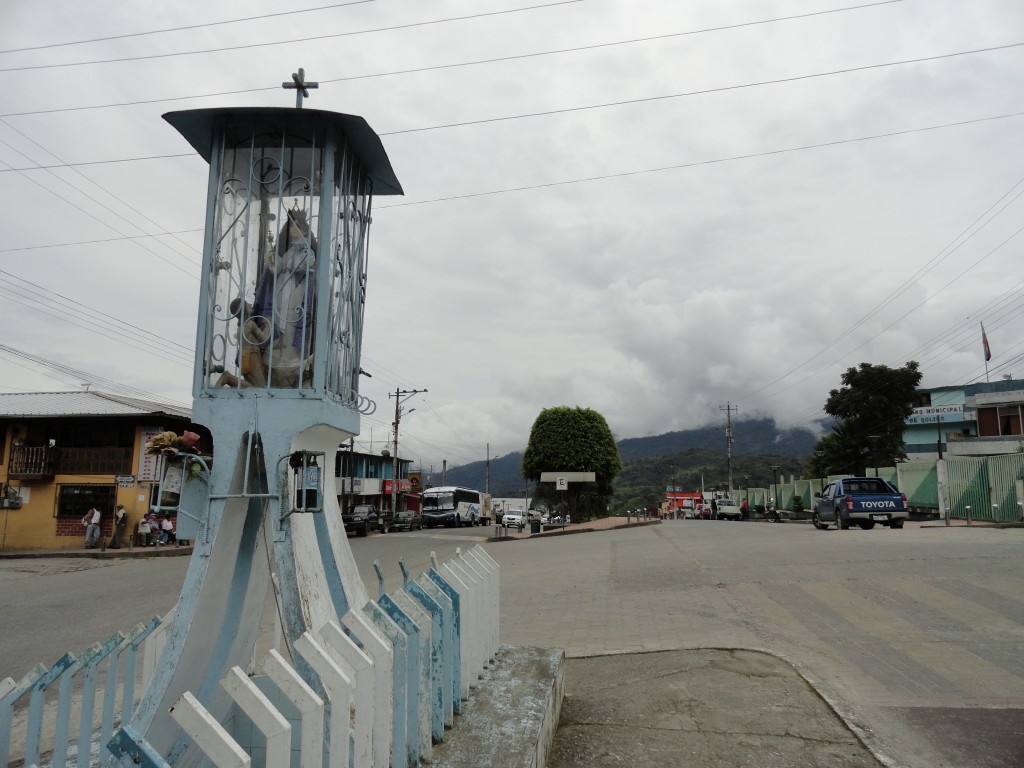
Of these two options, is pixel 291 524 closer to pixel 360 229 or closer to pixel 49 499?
pixel 360 229

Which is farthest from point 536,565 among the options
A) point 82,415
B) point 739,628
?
point 82,415

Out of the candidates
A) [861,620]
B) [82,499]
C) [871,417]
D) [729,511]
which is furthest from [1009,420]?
[82,499]

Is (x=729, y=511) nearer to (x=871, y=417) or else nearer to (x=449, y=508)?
(x=871, y=417)

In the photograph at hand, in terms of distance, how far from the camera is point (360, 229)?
429 centimetres

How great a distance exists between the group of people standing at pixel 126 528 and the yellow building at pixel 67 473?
532 mm

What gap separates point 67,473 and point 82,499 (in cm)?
114

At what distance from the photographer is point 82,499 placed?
25938 millimetres

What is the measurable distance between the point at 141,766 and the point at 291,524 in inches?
67.0

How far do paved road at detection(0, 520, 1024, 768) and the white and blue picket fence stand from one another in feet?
8.61

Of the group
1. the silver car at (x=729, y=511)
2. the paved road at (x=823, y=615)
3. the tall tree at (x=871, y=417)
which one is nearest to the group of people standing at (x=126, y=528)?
the paved road at (x=823, y=615)

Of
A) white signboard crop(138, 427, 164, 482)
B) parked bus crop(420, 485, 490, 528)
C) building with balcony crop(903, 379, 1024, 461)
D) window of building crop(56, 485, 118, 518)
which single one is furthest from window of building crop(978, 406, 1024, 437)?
window of building crop(56, 485, 118, 518)

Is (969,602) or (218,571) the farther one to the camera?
(969,602)

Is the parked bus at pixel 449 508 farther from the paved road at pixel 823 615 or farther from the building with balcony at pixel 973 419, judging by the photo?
the paved road at pixel 823 615

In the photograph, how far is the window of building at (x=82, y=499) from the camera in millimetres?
25781
